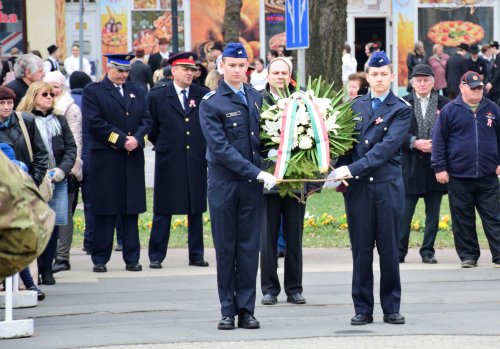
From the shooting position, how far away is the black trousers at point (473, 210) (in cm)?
1294

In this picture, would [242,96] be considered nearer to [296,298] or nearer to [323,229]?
[296,298]

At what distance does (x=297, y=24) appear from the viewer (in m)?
13.8

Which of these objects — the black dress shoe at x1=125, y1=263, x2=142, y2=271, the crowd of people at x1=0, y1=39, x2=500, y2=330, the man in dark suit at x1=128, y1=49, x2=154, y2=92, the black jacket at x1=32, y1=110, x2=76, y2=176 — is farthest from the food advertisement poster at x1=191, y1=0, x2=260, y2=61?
the black jacket at x1=32, y1=110, x2=76, y2=176

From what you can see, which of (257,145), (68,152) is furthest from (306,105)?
(68,152)

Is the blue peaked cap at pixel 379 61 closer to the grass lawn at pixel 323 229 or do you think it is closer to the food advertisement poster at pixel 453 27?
the grass lawn at pixel 323 229

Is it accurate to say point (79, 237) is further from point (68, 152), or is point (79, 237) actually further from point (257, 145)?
point (257, 145)

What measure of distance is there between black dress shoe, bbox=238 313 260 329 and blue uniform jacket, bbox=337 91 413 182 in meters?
1.33

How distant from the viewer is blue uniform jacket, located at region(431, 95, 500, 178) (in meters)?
12.8

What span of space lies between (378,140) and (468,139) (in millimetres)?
3482

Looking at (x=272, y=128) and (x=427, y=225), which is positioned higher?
(x=272, y=128)

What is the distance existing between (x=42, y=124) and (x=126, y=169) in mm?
1561

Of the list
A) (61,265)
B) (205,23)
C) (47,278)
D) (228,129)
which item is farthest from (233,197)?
(205,23)

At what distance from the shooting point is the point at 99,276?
12.5 metres

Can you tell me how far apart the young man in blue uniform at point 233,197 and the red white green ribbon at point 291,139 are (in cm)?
19
